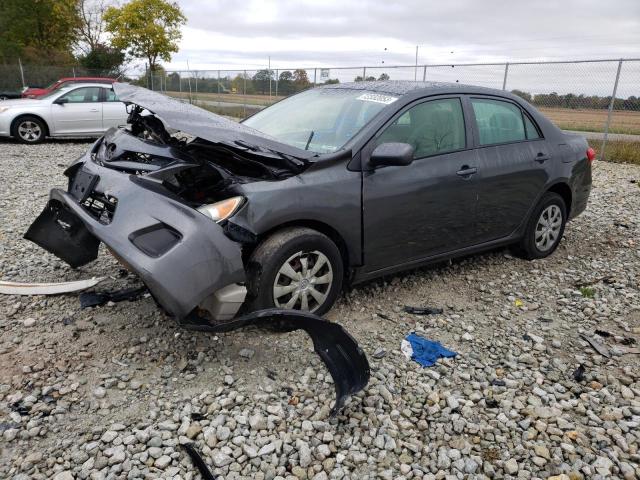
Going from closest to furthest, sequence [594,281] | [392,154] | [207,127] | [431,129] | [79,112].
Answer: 1. [207,127]
2. [392,154]
3. [431,129]
4. [594,281]
5. [79,112]

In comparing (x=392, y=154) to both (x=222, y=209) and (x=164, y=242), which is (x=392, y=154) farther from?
(x=164, y=242)

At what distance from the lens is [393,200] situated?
3.67 metres

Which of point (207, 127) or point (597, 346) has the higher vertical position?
point (207, 127)

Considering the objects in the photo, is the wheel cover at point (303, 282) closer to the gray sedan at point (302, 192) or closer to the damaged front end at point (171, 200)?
the gray sedan at point (302, 192)

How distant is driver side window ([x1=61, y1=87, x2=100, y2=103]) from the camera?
11797 millimetres

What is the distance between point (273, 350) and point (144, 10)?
31.4 m

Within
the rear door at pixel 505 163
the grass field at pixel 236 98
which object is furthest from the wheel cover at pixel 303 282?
the grass field at pixel 236 98

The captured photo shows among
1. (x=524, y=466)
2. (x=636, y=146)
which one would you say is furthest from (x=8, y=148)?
(x=636, y=146)

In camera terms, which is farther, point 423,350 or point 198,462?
point 423,350

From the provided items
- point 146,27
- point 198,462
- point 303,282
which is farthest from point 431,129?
point 146,27

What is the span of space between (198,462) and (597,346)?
280cm

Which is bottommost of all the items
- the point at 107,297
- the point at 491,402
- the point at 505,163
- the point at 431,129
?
the point at 491,402

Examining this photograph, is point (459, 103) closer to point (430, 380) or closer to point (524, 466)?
point (430, 380)

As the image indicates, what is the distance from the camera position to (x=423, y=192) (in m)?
3.82
